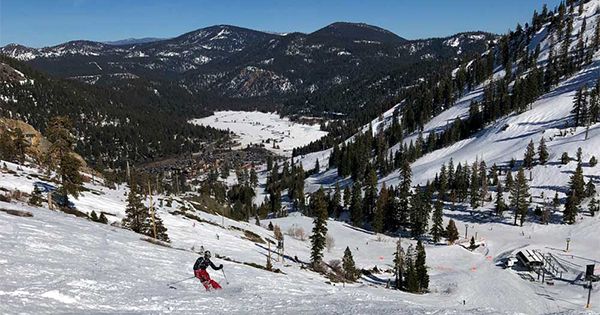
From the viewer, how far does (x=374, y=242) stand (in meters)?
102

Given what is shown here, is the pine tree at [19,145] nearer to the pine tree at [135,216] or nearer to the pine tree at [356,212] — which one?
the pine tree at [135,216]

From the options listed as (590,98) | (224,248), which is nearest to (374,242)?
(224,248)

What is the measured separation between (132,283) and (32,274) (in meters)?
4.83

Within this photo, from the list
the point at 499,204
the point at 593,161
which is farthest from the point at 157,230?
the point at 593,161

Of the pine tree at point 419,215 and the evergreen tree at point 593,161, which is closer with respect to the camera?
the pine tree at point 419,215

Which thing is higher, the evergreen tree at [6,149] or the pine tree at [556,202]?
the evergreen tree at [6,149]

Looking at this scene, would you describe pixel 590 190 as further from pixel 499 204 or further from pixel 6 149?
pixel 6 149

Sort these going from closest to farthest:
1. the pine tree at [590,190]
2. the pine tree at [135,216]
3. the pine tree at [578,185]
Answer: the pine tree at [135,216]
the pine tree at [578,185]
the pine tree at [590,190]

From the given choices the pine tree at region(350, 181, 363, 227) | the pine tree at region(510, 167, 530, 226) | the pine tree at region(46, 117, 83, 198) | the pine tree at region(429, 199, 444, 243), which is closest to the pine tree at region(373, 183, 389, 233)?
the pine tree at region(350, 181, 363, 227)

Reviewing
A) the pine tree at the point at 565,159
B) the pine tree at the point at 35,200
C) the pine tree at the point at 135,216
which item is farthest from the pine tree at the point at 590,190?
the pine tree at the point at 35,200

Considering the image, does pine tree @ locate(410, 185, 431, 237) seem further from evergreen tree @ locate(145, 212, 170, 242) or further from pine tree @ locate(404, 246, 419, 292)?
evergreen tree @ locate(145, 212, 170, 242)

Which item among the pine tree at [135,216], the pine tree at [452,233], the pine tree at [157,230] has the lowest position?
the pine tree at [452,233]

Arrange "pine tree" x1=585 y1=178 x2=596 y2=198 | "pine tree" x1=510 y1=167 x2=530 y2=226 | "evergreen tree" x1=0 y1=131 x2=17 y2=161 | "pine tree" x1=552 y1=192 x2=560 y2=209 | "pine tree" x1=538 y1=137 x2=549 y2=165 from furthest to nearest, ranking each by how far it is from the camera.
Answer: "pine tree" x1=538 y1=137 x2=549 y2=165 < "pine tree" x1=552 y1=192 x2=560 y2=209 < "pine tree" x1=585 y1=178 x2=596 y2=198 < "pine tree" x1=510 y1=167 x2=530 y2=226 < "evergreen tree" x1=0 y1=131 x2=17 y2=161

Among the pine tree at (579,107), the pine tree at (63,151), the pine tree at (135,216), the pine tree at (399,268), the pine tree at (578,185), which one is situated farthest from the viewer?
the pine tree at (579,107)
